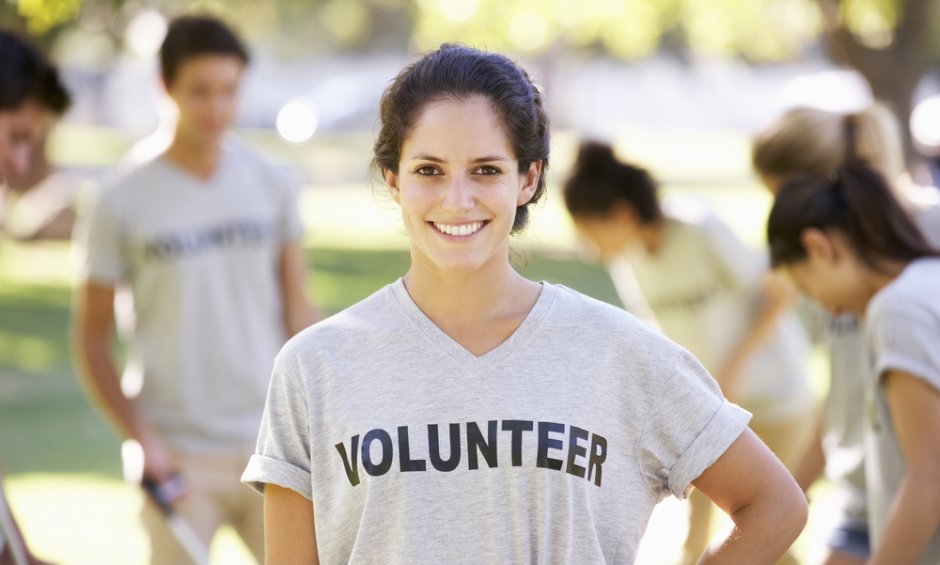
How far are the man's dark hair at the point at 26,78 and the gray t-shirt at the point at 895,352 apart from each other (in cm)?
266

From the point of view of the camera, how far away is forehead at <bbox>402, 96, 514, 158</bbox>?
2.78m

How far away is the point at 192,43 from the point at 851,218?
8.59 feet

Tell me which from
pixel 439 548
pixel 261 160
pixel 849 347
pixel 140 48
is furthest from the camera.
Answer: pixel 140 48

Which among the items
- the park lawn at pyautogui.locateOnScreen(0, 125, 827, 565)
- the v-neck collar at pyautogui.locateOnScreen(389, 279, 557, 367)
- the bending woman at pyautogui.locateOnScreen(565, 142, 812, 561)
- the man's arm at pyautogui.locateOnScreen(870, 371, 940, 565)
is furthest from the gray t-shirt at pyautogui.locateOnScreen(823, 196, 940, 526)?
the v-neck collar at pyautogui.locateOnScreen(389, 279, 557, 367)

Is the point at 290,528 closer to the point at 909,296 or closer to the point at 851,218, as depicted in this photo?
the point at 909,296

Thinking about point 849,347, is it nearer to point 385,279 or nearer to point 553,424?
point 553,424

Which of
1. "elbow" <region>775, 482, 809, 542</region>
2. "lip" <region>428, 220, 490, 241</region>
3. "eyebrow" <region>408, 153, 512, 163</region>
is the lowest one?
"elbow" <region>775, 482, 809, 542</region>

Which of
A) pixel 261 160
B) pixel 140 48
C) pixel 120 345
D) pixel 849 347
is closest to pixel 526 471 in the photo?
pixel 849 347

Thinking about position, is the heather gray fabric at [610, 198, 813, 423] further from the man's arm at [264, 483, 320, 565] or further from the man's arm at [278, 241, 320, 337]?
the man's arm at [264, 483, 320, 565]

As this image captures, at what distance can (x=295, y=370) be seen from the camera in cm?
279

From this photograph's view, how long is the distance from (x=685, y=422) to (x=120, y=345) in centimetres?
1253

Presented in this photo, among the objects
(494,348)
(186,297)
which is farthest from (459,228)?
(186,297)

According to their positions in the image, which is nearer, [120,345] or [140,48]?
[120,345]

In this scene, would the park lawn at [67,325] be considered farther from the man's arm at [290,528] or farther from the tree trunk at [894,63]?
the tree trunk at [894,63]
